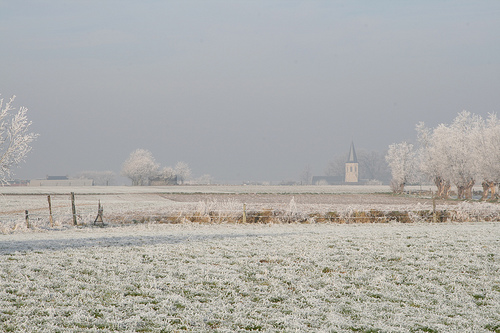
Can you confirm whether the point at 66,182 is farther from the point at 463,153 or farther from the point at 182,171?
the point at 463,153

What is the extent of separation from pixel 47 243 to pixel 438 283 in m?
13.9

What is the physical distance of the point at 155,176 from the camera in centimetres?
14050

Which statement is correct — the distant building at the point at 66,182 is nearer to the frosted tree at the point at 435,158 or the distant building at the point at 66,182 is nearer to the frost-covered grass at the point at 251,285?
the frosted tree at the point at 435,158

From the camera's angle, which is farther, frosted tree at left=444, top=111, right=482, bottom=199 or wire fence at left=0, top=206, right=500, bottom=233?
frosted tree at left=444, top=111, right=482, bottom=199

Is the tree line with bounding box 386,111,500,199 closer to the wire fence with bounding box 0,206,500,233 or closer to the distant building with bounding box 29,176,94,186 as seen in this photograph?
the wire fence with bounding box 0,206,500,233

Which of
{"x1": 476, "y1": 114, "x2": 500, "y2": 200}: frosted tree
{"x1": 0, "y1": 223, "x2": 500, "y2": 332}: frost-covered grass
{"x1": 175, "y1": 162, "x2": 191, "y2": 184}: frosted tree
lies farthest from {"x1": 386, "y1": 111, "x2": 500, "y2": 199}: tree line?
{"x1": 175, "y1": 162, "x2": 191, "y2": 184}: frosted tree

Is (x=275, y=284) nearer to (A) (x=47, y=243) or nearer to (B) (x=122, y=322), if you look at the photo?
(B) (x=122, y=322)

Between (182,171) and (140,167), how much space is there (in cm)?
3014

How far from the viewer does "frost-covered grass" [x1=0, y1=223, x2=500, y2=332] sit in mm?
8219

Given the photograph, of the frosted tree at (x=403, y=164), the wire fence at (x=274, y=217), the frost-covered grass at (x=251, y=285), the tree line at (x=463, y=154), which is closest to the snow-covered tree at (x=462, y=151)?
the tree line at (x=463, y=154)

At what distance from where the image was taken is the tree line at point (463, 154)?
52469mm

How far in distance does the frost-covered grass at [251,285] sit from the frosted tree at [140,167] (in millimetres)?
122460

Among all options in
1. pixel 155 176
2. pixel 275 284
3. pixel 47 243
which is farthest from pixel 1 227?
pixel 155 176

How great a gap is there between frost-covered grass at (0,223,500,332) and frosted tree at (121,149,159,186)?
402ft
